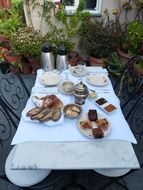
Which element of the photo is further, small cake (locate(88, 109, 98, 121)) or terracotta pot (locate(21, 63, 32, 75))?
terracotta pot (locate(21, 63, 32, 75))

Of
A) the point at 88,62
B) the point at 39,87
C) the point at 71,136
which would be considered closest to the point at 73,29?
the point at 88,62

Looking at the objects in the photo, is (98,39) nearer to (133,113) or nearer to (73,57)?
(73,57)

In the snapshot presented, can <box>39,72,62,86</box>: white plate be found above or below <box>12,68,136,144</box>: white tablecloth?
above

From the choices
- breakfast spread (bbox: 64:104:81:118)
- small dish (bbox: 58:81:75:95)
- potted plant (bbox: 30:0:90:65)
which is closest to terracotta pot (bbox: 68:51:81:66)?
potted plant (bbox: 30:0:90:65)

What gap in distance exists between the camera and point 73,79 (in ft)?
6.87

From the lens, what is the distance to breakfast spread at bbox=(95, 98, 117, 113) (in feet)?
5.63

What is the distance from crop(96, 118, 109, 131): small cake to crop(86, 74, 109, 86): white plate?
0.51 meters

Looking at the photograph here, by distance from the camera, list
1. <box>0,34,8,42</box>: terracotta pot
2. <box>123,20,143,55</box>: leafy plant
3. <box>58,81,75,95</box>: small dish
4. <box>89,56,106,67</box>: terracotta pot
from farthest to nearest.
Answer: <box>0,34,8,42</box>: terracotta pot
<box>89,56,106,67</box>: terracotta pot
<box>123,20,143,55</box>: leafy plant
<box>58,81,75,95</box>: small dish

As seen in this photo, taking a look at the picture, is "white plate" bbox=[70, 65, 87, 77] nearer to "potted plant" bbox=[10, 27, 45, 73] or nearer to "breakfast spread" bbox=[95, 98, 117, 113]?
"breakfast spread" bbox=[95, 98, 117, 113]

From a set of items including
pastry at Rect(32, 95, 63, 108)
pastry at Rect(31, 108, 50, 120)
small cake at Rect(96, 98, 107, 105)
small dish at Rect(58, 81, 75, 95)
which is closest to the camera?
pastry at Rect(31, 108, 50, 120)

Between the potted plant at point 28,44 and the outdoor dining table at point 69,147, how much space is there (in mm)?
1982

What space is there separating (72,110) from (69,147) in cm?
32

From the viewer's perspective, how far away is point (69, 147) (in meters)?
1.41

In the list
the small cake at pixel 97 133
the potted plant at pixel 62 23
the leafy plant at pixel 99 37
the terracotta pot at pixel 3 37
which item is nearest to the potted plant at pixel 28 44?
the potted plant at pixel 62 23
